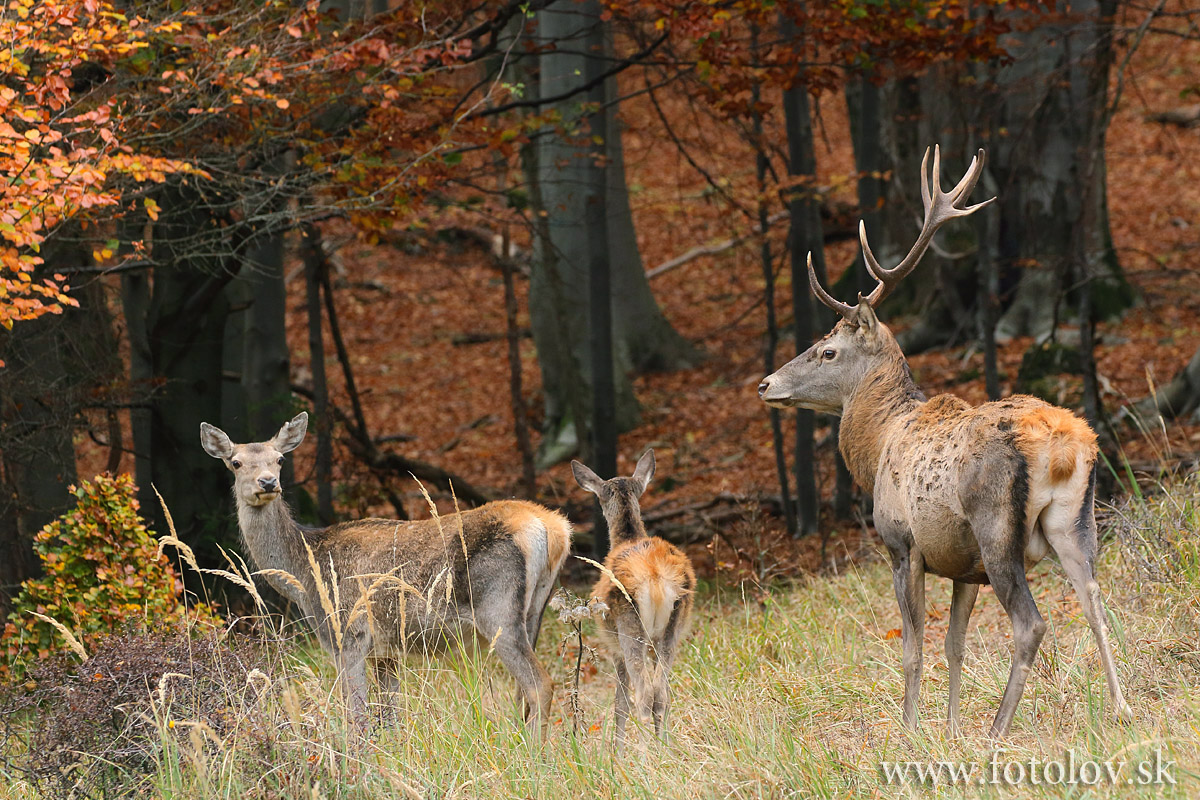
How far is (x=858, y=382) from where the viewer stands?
6.42 meters

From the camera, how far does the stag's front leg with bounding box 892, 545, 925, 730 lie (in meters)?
5.53

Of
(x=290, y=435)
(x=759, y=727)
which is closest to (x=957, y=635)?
(x=759, y=727)

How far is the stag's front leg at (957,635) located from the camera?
17.6 ft

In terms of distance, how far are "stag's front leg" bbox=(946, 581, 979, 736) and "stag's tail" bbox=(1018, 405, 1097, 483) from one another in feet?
3.03

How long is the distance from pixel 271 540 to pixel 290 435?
636mm

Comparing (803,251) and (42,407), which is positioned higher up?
(803,251)

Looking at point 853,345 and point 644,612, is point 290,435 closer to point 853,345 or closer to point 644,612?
point 644,612

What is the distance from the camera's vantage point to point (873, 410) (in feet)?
20.5

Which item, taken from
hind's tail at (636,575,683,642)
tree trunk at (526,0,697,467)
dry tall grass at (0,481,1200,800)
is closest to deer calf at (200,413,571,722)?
dry tall grass at (0,481,1200,800)

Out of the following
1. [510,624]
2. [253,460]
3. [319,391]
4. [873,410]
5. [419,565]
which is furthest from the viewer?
[319,391]

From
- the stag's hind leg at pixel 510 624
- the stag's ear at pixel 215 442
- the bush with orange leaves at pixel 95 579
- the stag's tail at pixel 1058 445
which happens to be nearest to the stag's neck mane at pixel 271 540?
the stag's ear at pixel 215 442

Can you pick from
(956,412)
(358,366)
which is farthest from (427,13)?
(358,366)

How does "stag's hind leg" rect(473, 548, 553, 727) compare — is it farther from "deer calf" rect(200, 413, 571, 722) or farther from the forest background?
the forest background

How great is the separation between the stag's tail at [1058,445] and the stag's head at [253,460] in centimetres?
398
